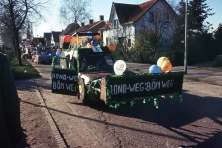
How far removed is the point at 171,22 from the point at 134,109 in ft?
62.6

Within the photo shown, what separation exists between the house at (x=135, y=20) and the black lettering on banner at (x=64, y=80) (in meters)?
17.0

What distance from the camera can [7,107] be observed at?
175 centimetres

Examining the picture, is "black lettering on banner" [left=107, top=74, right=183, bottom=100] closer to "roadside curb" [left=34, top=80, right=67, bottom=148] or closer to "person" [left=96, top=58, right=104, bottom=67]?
→ "roadside curb" [left=34, top=80, right=67, bottom=148]

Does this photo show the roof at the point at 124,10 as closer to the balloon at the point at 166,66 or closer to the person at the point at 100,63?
the person at the point at 100,63

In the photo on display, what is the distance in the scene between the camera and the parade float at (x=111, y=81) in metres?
5.54

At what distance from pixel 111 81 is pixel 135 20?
25.9 m

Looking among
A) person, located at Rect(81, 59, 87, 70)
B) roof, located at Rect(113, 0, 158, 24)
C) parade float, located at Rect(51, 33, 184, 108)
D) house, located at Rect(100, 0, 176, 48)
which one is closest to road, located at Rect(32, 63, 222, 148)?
parade float, located at Rect(51, 33, 184, 108)

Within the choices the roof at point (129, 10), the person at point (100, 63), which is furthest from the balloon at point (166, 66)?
the roof at point (129, 10)

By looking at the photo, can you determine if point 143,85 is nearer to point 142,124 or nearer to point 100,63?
point 142,124

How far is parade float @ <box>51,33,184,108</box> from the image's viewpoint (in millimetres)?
5535

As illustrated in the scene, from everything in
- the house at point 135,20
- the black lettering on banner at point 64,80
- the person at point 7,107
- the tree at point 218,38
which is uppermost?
the house at point 135,20

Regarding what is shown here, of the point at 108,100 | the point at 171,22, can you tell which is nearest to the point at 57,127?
the point at 108,100

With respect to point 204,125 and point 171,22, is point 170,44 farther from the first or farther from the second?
point 204,125

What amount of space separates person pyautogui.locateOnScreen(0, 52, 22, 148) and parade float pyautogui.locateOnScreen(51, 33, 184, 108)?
12.0 ft
